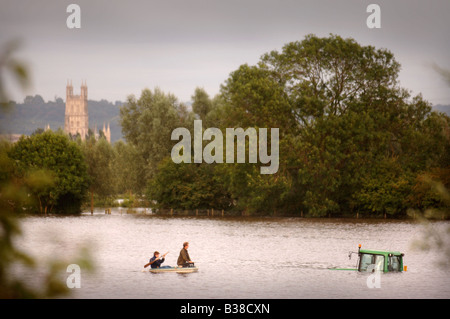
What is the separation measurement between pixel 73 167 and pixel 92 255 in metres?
87.9

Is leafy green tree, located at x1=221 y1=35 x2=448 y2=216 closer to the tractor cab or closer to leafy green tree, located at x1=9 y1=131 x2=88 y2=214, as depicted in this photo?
leafy green tree, located at x1=9 y1=131 x2=88 y2=214

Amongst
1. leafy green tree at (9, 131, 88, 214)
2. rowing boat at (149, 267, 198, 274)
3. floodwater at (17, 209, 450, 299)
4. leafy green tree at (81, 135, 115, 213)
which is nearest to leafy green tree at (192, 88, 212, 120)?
leafy green tree at (81, 135, 115, 213)


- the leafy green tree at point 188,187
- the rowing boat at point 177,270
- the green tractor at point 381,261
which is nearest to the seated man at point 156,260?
the rowing boat at point 177,270

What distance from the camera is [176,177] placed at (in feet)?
301

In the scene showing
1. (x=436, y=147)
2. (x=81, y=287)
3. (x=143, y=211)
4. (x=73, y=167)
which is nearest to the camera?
(x=81, y=287)

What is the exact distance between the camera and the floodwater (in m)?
31.1

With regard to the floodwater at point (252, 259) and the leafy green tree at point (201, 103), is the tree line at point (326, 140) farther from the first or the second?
the leafy green tree at point (201, 103)

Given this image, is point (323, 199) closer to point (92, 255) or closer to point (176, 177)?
point (176, 177)

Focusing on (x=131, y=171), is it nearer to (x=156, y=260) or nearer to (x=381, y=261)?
(x=156, y=260)

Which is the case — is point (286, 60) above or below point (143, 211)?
above

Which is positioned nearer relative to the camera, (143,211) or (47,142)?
(47,142)

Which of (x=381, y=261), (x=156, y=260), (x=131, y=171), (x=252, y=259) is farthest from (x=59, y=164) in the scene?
(x=381, y=261)

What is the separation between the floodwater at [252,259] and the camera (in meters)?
31.1
